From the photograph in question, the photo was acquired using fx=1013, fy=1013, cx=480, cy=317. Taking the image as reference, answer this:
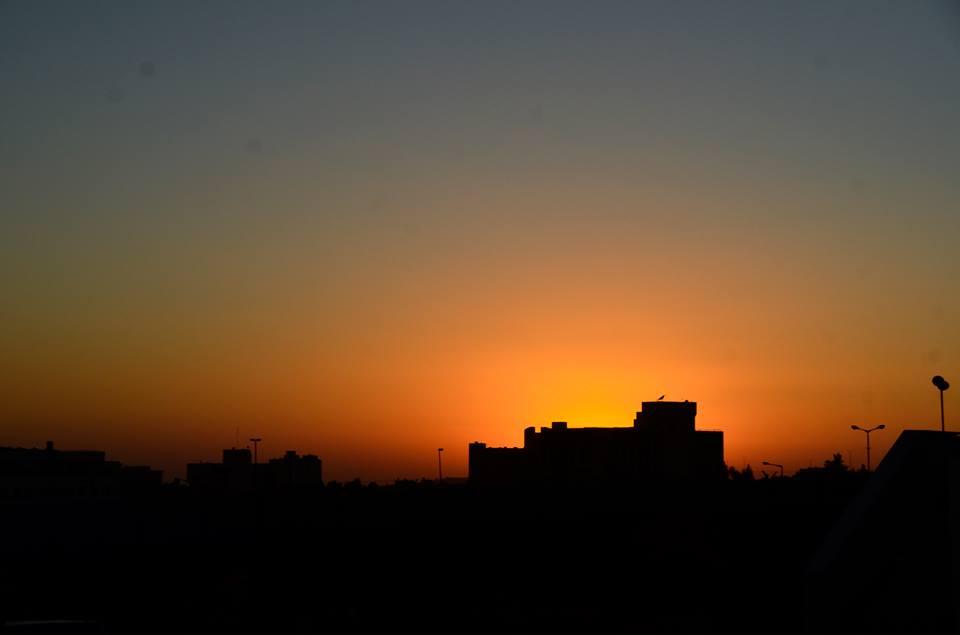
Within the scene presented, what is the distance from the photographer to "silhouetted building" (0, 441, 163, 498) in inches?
3760

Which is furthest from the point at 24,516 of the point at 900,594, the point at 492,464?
the point at 492,464

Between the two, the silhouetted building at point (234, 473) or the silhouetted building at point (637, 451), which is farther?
the silhouetted building at point (234, 473)

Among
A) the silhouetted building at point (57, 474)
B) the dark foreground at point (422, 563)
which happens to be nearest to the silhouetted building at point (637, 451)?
the dark foreground at point (422, 563)

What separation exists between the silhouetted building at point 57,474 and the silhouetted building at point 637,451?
1776 inches

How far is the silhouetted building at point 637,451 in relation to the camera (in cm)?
8531

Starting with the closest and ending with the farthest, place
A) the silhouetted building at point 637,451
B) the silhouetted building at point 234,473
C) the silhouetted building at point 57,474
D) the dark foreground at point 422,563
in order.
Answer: the dark foreground at point 422,563 < the silhouetted building at point 637,451 < the silhouetted building at point 57,474 < the silhouetted building at point 234,473

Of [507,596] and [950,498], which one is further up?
[950,498]

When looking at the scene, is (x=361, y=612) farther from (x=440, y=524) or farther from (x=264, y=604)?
(x=440, y=524)

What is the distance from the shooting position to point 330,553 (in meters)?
35.7

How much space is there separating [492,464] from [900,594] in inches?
4020

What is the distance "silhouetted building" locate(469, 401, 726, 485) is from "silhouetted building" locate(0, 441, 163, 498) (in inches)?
1776

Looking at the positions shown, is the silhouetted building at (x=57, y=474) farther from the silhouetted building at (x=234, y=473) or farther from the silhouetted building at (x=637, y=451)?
the silhouetted building at (x=637, y=451)

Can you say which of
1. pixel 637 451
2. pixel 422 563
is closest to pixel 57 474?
pixel 637 451

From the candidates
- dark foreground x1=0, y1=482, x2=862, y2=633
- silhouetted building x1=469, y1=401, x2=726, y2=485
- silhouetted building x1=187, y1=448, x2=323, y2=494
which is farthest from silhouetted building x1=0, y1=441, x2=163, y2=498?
dark foreground x1=0, y1=482, x2=862, y2=633
